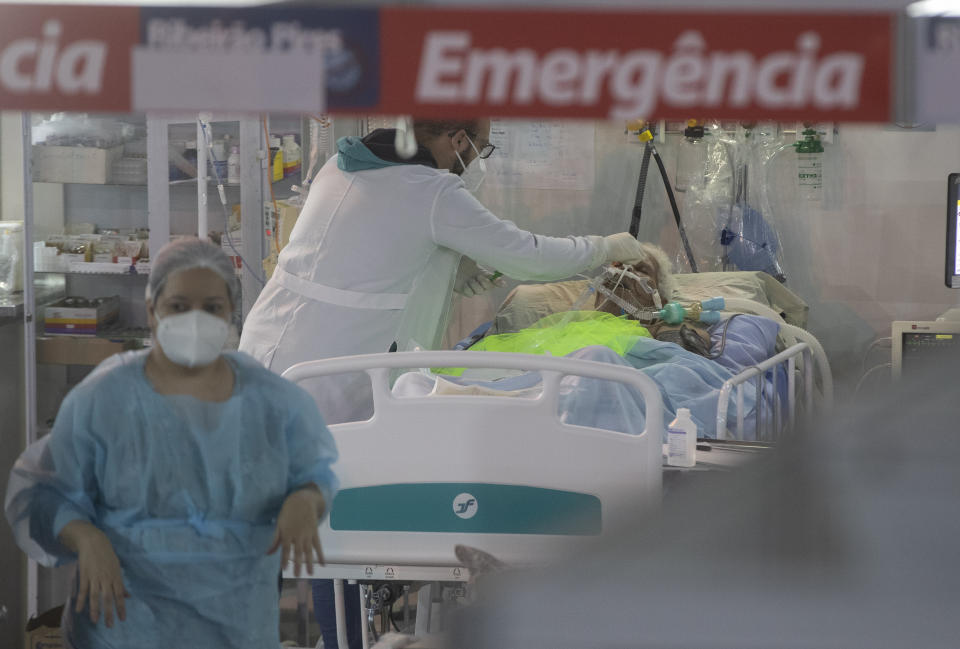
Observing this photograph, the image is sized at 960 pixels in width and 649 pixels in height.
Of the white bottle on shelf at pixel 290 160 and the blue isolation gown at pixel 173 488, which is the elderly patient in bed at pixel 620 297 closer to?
the white bottle on shelf at pixel 290 160

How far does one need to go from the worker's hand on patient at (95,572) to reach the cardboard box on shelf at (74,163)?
6.89 ft

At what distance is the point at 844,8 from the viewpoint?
0.46m

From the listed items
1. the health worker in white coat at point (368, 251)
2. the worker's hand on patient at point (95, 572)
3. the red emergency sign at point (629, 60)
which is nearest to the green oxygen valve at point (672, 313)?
the health worker in white coat at point (368, 251)

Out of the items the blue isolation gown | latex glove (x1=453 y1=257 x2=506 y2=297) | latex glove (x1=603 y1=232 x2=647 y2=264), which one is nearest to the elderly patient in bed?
latex glove (x1=603 y1=232 x2=647 y2=264)

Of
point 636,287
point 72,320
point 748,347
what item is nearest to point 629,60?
point 748,347

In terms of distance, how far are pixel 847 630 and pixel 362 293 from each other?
66.8 inches

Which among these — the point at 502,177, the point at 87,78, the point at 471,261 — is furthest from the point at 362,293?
the point at 502,177

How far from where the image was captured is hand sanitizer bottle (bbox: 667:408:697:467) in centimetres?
150

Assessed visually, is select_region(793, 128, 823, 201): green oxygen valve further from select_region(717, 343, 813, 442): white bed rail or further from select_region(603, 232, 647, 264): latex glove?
select_region(603, 232, 647, 264): latex glove

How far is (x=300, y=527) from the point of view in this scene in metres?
1.03

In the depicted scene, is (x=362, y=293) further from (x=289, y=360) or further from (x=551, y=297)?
(x=551, y=297)

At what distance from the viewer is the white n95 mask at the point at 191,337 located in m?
0.99

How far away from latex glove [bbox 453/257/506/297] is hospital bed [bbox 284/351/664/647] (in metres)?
0.78

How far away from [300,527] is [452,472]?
54 centimetres
